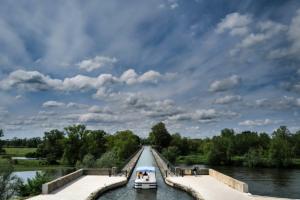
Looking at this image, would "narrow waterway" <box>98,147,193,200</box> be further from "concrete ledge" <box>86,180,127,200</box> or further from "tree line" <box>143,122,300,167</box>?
"tree line" <box>143,122,300,167</box>

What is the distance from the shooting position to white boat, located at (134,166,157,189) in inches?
1291

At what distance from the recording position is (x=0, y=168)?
1510 inches

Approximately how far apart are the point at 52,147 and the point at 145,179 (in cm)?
7840

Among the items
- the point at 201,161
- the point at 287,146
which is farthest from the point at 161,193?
the point at 201,161

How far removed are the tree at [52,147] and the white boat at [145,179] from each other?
70010mm

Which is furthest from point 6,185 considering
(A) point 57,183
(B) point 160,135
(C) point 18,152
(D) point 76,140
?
(B) point 160,135

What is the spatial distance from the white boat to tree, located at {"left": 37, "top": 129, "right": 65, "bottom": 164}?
230 feet

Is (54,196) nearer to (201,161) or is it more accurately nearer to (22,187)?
(22,187)

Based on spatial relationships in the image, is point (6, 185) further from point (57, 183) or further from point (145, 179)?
point (145, 179)

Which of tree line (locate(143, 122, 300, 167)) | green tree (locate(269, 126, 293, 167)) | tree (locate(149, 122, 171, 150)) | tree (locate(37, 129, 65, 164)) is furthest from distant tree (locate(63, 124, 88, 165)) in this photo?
tree (locate(149, 122, 171, 150))

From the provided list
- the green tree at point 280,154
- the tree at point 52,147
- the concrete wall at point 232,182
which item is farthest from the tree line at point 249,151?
the concrete wall at point 232,182

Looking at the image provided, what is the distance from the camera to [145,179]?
33.5 metres

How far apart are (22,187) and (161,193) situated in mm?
15492

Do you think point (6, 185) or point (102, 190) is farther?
point (6, 185)
